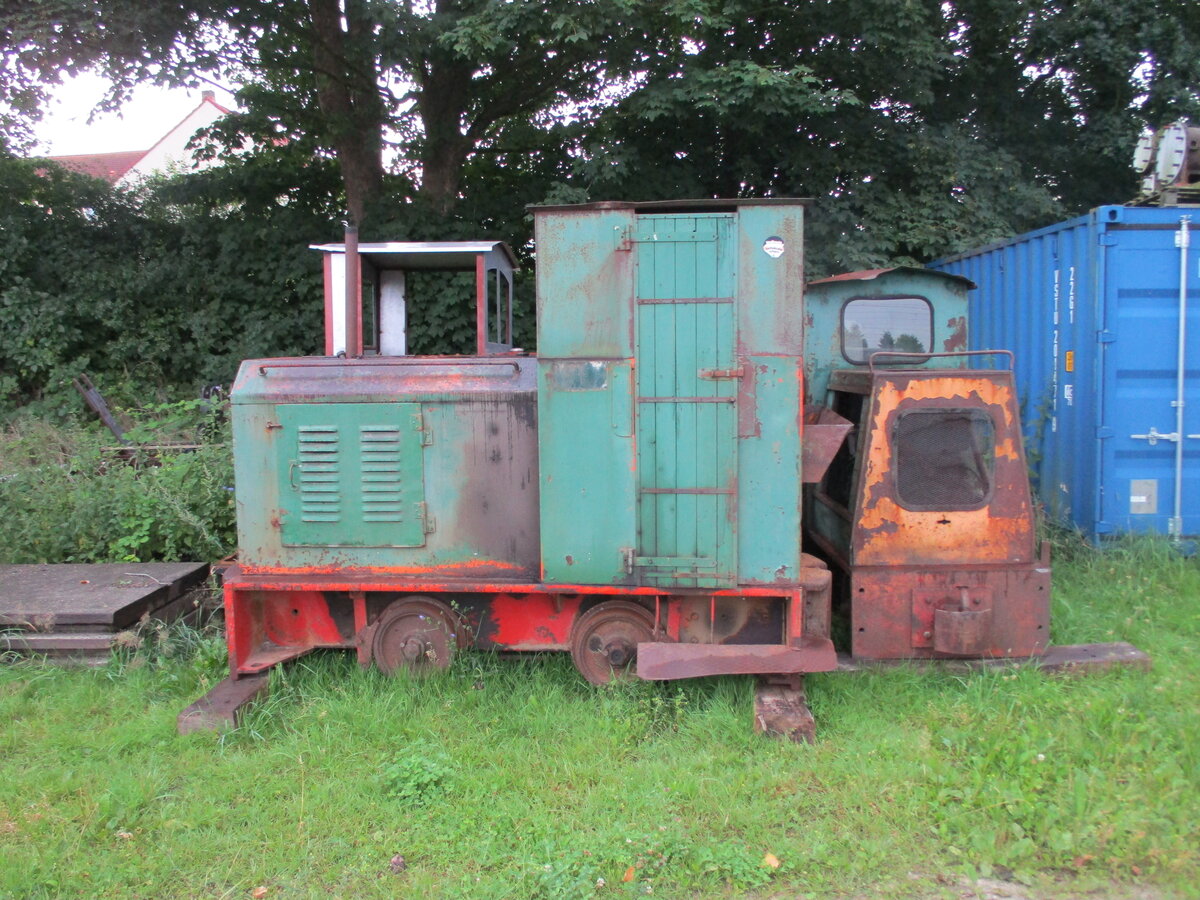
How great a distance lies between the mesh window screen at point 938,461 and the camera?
184 inches

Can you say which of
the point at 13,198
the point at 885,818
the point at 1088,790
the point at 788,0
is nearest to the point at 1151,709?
the point at 1088,790

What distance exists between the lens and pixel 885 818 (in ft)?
11.6

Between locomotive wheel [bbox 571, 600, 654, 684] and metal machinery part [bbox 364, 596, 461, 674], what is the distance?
71 cm

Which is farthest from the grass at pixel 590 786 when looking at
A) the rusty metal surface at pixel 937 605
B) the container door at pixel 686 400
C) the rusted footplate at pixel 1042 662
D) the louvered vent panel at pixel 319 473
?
the louvered vent panel at pixel 319 473

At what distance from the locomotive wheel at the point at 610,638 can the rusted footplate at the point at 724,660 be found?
0.25 metres

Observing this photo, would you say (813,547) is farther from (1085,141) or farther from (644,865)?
(1085,141)

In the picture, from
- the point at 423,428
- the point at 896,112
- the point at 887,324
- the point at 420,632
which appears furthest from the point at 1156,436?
the point at 896,112

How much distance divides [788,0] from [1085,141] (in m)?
4.82

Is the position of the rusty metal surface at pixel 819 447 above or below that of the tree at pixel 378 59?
below

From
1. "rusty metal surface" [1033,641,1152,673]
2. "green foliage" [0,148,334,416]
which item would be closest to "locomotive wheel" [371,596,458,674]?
"rusty metal surface" [1033,641,1152,673]

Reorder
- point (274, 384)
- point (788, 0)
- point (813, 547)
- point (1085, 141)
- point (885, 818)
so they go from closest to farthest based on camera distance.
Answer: point (885, 818), point (274, 384), point (813, 547), point (788, 0), point (1085, 141)

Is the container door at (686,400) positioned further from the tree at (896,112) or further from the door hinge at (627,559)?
the tree at (896,112)

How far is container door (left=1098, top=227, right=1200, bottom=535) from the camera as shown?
21.1 feet

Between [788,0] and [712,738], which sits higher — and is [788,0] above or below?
above
